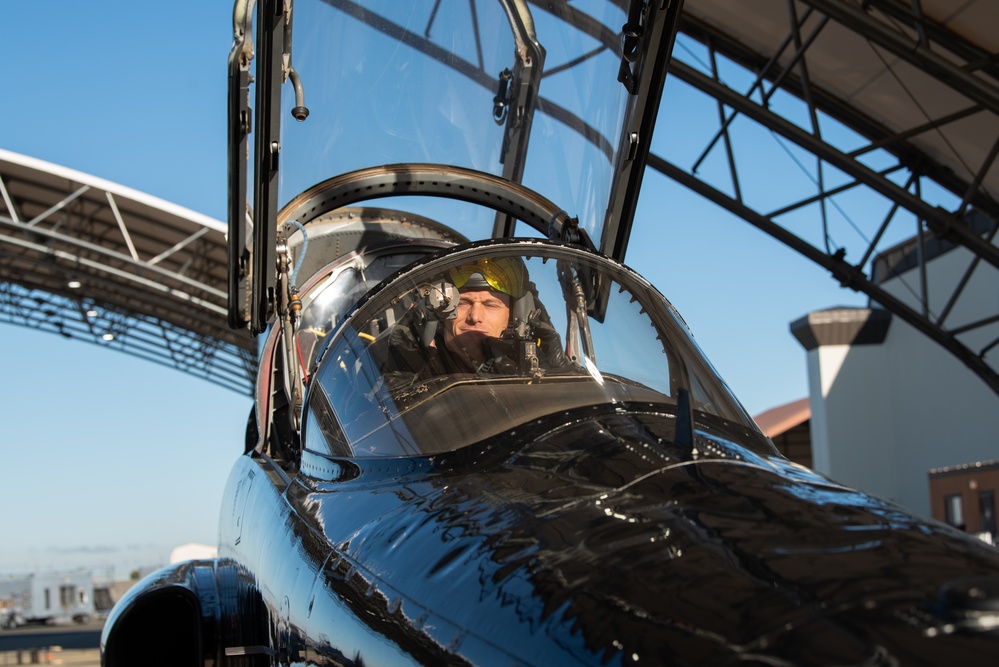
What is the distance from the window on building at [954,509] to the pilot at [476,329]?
19795mm

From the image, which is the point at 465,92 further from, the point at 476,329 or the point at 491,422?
the point at 491,422

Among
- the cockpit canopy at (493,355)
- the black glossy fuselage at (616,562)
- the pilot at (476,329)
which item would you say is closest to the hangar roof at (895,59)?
the cockpit canopy at (493,355)

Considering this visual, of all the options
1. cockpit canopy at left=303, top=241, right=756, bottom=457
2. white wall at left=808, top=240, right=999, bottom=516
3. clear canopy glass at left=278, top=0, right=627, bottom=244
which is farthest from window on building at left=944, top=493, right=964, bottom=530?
cockpit canopy at left=303, top=241, right=756, bottom=457

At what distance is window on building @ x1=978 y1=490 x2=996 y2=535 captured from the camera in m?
19.6

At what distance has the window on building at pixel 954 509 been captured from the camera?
20.9m

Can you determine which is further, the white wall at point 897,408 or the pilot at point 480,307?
the white wall at point 897,408

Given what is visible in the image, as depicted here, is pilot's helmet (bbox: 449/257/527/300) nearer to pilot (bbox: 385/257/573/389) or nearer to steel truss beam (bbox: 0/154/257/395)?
pilot (bbox: 385/257/573/389)

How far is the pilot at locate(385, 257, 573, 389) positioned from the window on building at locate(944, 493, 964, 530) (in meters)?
19.8

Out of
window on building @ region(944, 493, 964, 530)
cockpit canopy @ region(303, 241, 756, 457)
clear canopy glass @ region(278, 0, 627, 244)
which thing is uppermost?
clear canopy glass @ region(278, 0, 627, 244)

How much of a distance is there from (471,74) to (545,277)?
215 cm

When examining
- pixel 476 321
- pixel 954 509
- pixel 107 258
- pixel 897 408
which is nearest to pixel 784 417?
pixel 897 408

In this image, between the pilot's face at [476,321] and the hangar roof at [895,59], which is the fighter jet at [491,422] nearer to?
the pilot's face at [476,321]

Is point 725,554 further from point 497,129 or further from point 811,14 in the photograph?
point 811,14

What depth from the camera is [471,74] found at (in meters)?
5.48
